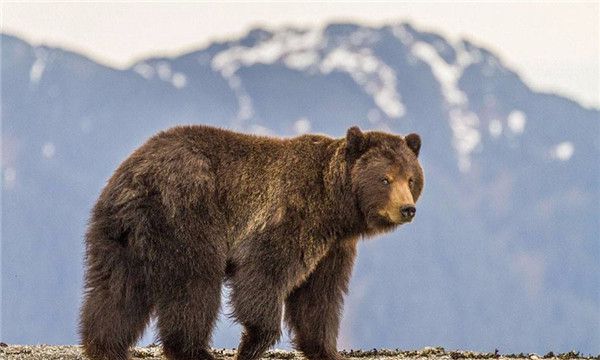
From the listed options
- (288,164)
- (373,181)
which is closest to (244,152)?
(288,164)

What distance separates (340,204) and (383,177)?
556 mm

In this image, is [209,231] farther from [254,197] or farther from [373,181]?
[373,181]

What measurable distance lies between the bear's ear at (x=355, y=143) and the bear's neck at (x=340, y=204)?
0.08 meters

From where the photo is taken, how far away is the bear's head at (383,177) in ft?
41.8

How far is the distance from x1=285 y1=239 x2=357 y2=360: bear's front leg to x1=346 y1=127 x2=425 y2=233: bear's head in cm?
59

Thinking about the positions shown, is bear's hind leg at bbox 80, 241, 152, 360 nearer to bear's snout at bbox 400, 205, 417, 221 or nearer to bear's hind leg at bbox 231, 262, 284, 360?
bear's hind leg at bbox 231, 262, 284, 360

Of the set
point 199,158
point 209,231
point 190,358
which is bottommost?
point 190,358

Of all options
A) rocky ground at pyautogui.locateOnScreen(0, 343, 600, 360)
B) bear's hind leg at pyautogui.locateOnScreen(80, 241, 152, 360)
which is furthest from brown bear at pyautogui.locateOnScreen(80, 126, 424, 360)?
rocky ground at pyautogui.locateOnScreen(0, 343, 600, 360)

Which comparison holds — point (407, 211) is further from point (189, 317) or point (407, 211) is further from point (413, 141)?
point (189, 317)

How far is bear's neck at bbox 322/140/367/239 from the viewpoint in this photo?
13.1m

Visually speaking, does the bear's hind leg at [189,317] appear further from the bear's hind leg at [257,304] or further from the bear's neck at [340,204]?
the bear's neck at [340,204]

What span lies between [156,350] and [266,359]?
1.65m

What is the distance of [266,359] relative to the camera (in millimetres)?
13844

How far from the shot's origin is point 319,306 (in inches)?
529
